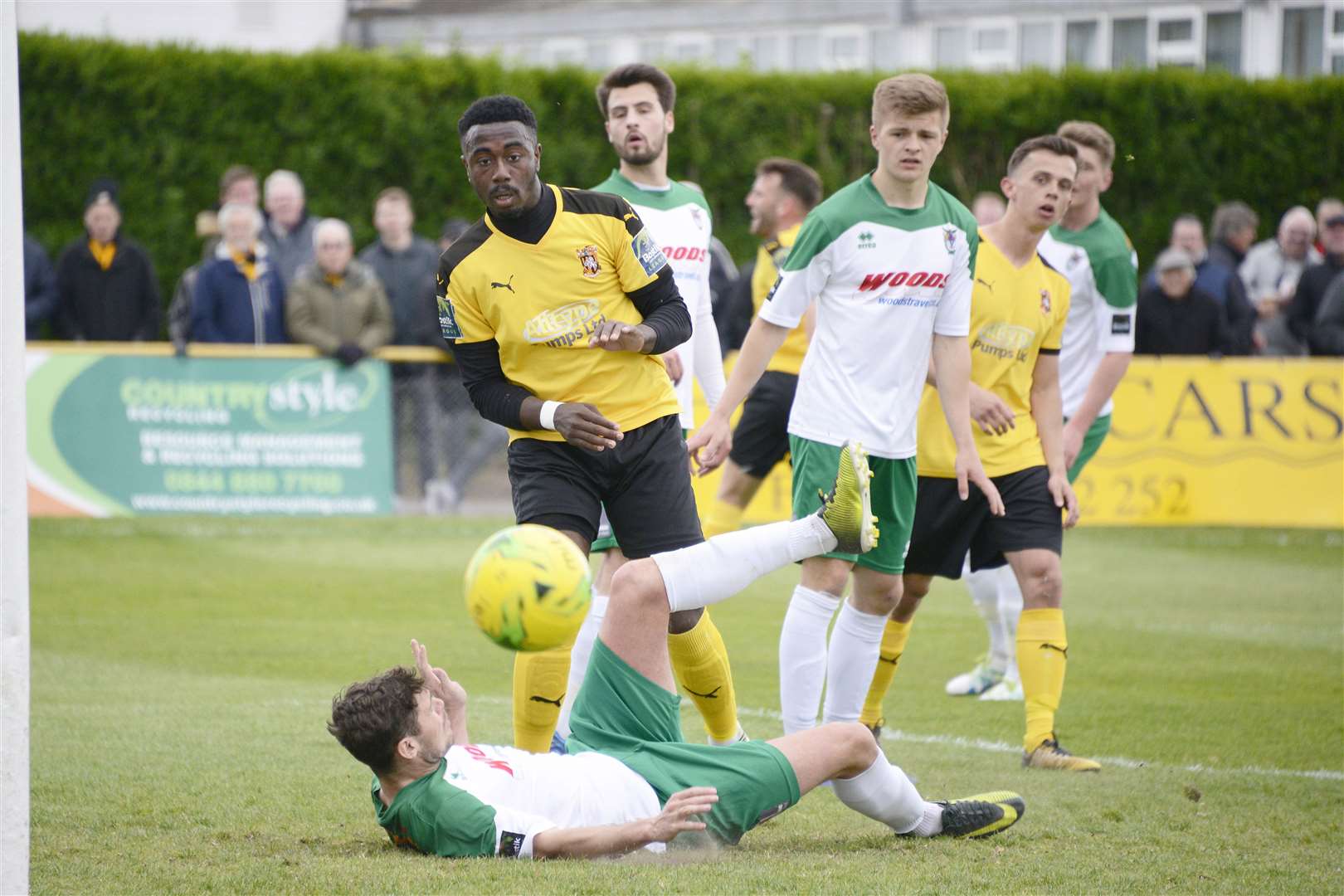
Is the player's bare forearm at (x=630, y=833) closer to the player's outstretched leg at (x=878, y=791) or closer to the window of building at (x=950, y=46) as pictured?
the player's outstretched leg at (x=878, y=791)

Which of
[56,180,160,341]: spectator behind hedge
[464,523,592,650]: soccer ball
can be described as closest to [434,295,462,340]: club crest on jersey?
[464,523,592,650]: soccer ball

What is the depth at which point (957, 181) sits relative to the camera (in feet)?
70.8

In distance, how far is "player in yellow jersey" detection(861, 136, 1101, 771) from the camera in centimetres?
721

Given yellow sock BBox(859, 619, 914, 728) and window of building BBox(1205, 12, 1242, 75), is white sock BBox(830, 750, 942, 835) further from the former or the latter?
window of building BBox(1205, 12, 1242, 75)

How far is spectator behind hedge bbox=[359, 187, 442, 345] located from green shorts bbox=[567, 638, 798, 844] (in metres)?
10.9

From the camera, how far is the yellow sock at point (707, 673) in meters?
5.98

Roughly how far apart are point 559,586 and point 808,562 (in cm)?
197

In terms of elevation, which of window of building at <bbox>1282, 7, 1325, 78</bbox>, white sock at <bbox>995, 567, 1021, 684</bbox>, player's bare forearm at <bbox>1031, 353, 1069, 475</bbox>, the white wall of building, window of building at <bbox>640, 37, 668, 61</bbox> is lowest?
white sock at <bbox>995, 567, 1021, 684</bbox>

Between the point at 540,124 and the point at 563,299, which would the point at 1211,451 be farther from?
the point at 563,299

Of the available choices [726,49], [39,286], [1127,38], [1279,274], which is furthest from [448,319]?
[726,49]

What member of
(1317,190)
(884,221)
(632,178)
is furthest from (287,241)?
(1317,190)

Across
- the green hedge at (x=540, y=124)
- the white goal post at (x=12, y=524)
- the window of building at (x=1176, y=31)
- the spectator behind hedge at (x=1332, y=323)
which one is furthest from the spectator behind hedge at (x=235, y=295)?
the window of building at (x=1176, y=31)

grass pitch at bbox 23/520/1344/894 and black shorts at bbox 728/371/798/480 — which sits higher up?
black shorts at bbox 728/371/798/480

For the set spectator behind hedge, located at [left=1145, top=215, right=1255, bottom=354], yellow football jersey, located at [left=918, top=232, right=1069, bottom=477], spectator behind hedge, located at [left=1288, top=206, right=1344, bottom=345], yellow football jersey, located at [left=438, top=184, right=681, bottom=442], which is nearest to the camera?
yellow football jersey, located at [left=438, top=184, right=681, bottom=442]
